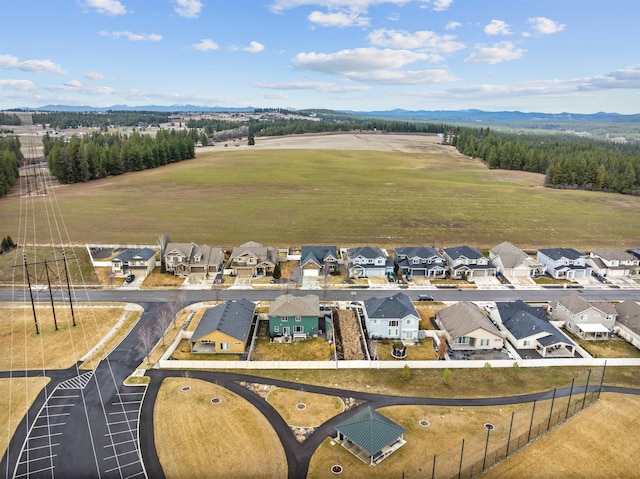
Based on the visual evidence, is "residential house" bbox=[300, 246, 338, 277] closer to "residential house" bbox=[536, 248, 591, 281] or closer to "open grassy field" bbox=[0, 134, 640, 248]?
"open grassy field" bbox=[0, 134, 640, 248]

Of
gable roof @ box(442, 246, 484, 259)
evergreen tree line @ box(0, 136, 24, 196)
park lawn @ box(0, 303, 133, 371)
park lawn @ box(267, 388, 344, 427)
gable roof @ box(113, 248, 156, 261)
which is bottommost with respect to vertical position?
park lawn @ box(0, 303, 133, 371)

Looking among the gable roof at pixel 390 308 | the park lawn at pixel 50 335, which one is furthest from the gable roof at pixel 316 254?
the park lawn at pixel 50 335

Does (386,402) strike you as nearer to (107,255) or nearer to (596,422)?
(596,422)

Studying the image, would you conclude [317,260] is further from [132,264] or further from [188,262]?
[132,264]

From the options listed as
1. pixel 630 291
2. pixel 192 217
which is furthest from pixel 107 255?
pixel 630 291

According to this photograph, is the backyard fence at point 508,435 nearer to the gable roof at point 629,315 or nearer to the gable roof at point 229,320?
the gable roof at point 629,315

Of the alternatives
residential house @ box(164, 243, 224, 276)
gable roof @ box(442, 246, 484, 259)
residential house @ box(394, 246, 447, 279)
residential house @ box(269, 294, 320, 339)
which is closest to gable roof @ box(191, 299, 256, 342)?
residential house @ box(269, 294, 320, 339)
